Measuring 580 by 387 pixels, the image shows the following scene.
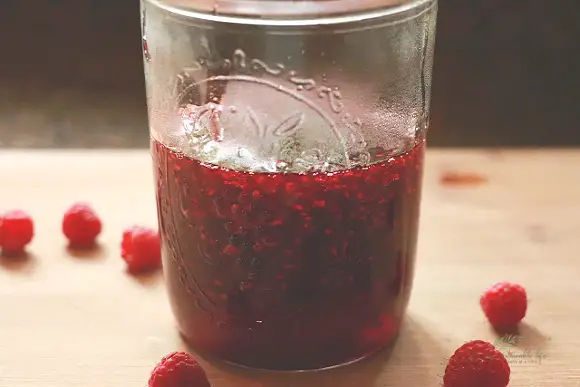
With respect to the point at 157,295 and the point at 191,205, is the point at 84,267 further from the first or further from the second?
the point at 191,205

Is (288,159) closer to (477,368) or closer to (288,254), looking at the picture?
(288,254)

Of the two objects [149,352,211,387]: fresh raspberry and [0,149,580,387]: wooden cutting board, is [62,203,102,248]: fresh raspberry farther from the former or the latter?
[149,352,211,387]: fresh raspberry

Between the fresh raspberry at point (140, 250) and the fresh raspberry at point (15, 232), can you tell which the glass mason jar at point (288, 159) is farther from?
the fresh raspberry at point (15, 232)

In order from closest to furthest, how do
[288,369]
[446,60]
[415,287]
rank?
[288,369] < [415,287] < [446,60]

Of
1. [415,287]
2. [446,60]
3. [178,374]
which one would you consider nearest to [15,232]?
[178,374]

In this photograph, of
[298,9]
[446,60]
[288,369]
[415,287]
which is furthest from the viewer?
[446,60]

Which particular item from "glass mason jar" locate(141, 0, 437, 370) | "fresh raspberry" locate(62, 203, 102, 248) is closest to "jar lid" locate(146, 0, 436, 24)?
"glass mason jar" locate(141, 0, 437, 370)

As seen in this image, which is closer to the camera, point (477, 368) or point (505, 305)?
point (477, 368)

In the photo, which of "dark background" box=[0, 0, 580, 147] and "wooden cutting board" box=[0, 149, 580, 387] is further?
"dark background" box=[0, 0, 580, 147]
